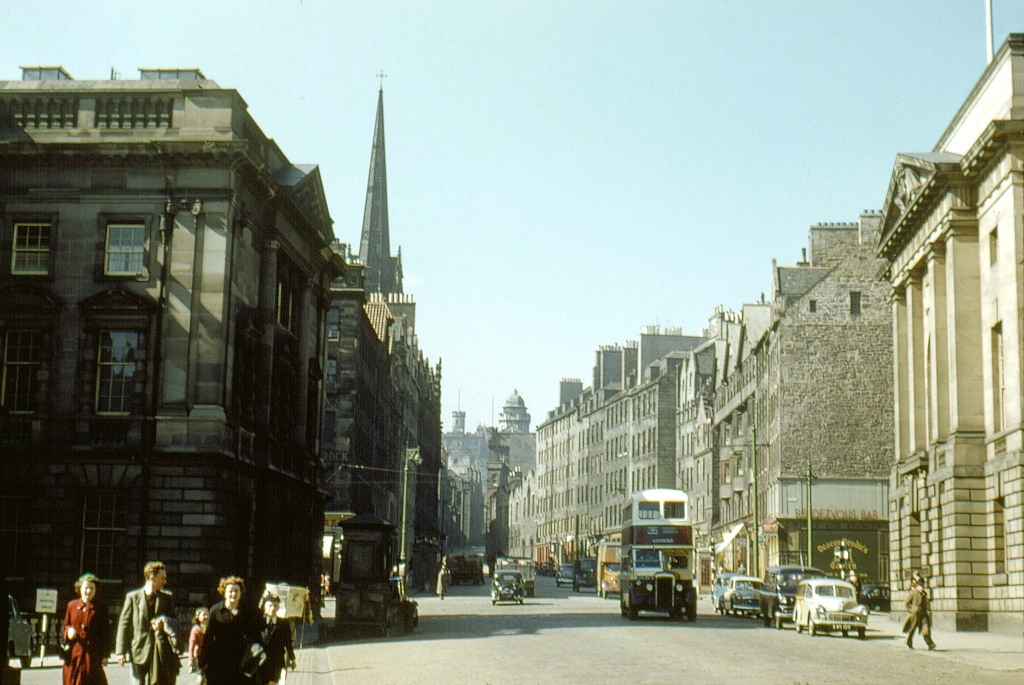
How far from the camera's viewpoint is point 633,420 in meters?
133

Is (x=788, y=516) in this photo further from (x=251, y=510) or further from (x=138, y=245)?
(x=138, y=245)

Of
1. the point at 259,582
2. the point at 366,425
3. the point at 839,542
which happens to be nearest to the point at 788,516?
the point at 839,542

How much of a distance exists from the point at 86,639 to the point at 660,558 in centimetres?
3385

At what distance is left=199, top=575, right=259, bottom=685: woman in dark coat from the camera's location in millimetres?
11469

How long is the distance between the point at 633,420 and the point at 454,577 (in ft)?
104

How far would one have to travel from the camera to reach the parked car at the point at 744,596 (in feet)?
170

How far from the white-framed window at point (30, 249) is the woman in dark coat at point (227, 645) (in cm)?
2635

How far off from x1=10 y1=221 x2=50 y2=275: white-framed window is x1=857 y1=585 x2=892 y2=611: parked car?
38521mm

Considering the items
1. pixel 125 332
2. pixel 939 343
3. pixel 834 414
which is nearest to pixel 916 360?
pixel 939 343

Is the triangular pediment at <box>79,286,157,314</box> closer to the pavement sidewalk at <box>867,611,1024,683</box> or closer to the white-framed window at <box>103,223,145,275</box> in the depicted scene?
the white-framed window at <box>103,223,145,275</box>

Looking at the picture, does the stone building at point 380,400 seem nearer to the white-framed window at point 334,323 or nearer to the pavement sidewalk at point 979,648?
the white-framed window at point 334,323

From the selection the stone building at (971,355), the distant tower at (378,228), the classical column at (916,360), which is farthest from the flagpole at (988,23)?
the distant tower at (378,228)

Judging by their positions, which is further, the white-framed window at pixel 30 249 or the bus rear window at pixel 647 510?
the bus rear window at pixel 647 510

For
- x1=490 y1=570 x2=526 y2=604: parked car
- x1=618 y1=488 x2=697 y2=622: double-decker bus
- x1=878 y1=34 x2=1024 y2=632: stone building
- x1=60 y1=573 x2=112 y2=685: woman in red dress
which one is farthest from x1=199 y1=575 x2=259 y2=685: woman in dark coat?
x1=490 y1=570 x2=526 y2=604: parked car
